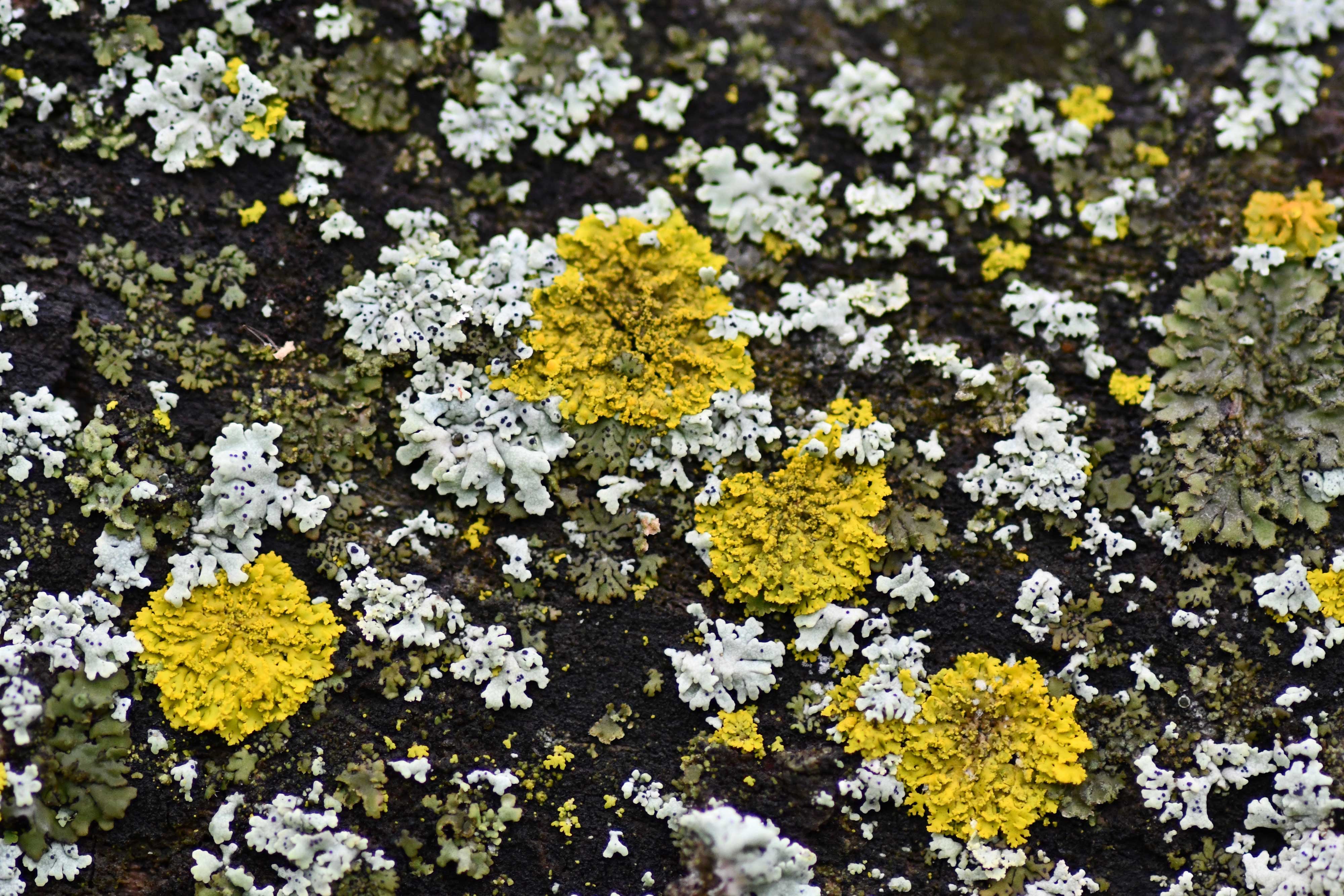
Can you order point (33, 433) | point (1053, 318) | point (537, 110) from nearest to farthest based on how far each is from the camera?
point (33, 433), point (1053, 318), point (537, 110)

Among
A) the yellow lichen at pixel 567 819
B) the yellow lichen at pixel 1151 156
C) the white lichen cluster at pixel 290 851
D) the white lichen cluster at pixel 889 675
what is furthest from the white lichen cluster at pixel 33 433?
the yellow lichen at pixel 1151 156

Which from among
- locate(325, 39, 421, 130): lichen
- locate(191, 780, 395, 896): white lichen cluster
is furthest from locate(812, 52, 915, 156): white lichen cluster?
locate(191, 780, 395, 896): white lichen cluster

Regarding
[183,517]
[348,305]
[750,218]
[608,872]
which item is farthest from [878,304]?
[183,517]

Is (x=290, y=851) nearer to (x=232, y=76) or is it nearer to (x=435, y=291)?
(x=435, y=291)

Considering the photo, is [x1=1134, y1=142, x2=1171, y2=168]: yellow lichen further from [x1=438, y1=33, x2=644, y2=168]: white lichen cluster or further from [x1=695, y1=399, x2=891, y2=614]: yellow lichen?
[x1=438, y1=33, x2=644, y2=168]: white lichen cluster

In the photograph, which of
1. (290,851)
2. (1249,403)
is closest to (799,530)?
(1249,403)

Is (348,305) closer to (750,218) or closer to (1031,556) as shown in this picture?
(750,218)
